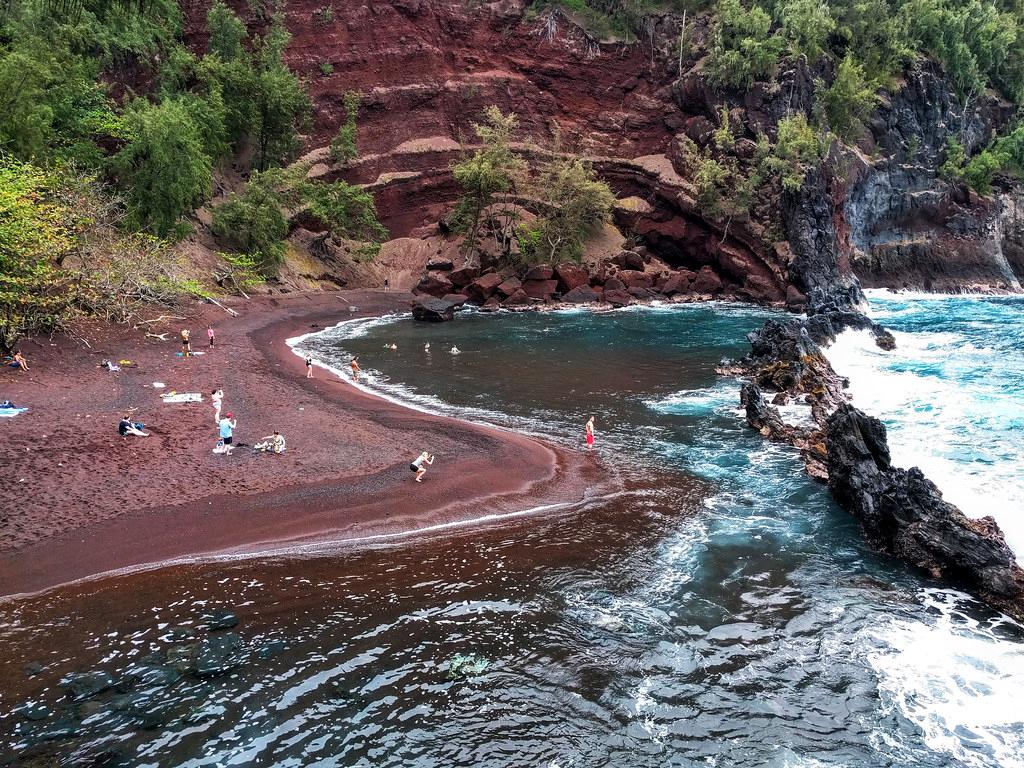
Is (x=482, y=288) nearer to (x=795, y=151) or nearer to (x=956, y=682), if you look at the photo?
(x=795, y=151)

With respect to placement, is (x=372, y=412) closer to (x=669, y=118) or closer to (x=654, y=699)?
(x=654, y=699)

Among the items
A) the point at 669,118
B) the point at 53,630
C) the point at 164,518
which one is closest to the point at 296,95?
the point at 669,118

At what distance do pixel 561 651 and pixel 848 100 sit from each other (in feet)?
236

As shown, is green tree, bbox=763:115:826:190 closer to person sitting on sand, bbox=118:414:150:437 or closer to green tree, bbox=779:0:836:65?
green tree, bbox=779:0:836:65

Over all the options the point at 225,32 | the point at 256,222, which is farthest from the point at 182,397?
the point at 225,32

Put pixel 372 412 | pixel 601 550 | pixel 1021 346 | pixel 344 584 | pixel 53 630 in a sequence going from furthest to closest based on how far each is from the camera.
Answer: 1. pixel 1021 346
2. pixel 372 412
3. pixel 601 550
4. pixel 344 584
5. pixel 53 630

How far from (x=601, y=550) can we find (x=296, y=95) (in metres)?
57.9

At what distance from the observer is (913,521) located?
1440cm

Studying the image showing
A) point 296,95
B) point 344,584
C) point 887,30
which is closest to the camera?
point 344,584

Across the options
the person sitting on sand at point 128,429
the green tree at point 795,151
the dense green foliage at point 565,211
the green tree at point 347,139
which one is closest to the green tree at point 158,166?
the green tree at point 347,139

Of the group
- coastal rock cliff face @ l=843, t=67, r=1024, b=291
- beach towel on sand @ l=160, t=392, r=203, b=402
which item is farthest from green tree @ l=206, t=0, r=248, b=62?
coastal rock cliff face @ l=843, t=67, r=1024, b=291

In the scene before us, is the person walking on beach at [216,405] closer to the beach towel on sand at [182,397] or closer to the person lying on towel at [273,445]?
the beach towel on sand at [182,397]

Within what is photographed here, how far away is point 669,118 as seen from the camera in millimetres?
72188

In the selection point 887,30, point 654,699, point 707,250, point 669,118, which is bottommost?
point 654,699
